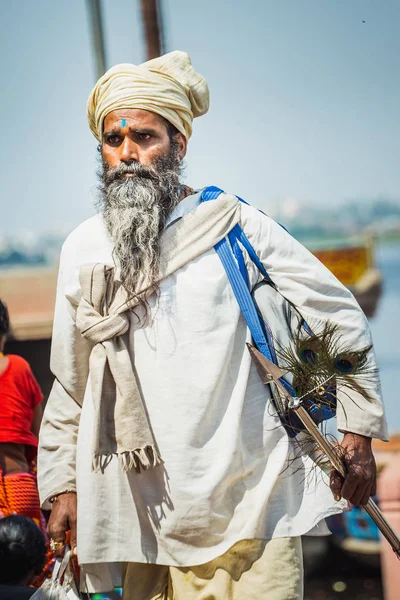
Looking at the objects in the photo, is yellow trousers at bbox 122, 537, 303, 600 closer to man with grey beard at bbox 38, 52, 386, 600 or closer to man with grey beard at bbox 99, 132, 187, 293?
man with grey beard at bbox 38, 52, 386, 600

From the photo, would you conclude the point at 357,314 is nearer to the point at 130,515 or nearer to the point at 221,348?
the point at 221,348

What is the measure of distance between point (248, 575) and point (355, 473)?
0.46 m

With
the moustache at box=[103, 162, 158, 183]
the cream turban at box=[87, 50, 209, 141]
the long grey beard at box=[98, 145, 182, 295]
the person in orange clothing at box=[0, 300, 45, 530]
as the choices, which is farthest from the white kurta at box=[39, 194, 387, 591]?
the person in orange clothing at box=[0, 300, 45, 530]

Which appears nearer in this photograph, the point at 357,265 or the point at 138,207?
the point at 138,207

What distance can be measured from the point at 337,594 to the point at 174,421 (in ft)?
16.1

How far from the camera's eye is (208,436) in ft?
9.82

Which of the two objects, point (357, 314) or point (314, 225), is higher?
point (314, 225)

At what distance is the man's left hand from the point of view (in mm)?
2928

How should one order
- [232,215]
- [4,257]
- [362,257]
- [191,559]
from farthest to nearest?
[362,257]
[4,257]
[232,215]
[191,559]

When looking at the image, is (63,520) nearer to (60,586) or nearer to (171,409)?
(60,586)

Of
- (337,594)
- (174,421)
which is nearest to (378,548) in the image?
(337,594)

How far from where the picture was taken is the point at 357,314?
Result: 312cm

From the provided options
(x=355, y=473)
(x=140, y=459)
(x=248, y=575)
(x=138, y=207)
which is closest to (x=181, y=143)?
(x=138, y=207)

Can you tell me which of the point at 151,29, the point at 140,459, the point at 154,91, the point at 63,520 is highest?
the point at 151,29
